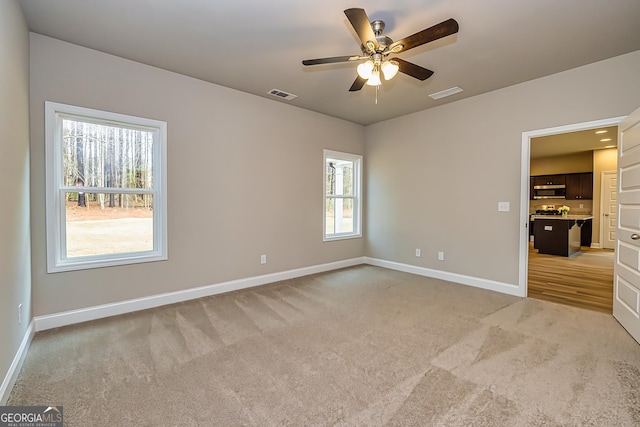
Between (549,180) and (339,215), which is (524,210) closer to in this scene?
(339,215)

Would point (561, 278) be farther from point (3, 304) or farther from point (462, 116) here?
point (3, 304)

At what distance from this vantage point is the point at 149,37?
9.10ft

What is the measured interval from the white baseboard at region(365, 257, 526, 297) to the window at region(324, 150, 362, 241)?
81 cm

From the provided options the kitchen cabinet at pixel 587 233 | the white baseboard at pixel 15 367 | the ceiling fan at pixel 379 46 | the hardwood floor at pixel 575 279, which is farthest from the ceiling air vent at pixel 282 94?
the kitchen cabinet at pixel 587 233

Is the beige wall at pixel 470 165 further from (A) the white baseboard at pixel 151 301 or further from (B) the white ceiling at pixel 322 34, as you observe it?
(A) the white baseboard at pixel 151 301

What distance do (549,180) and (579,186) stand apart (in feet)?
2.59

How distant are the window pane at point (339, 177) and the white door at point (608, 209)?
7244 mm

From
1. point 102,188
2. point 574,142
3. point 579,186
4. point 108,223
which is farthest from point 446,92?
point 579,186

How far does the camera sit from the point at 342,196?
561cm

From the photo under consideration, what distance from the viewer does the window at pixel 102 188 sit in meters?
2.86

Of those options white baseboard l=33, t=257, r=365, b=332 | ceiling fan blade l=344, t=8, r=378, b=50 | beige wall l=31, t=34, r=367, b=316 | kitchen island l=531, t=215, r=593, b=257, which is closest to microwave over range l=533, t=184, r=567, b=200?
kitchen island l=531, t=215, r=593, b=257

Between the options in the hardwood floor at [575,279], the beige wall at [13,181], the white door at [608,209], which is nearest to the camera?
the beige wall at [13,181]

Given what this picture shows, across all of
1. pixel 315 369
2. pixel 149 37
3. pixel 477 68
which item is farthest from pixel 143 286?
pixel 477 68

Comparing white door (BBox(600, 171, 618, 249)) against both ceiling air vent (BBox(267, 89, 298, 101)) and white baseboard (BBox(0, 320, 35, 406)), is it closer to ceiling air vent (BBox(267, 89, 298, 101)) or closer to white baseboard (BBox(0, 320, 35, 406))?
ceiling air vent (BBox(267, 89, 298, 101))
